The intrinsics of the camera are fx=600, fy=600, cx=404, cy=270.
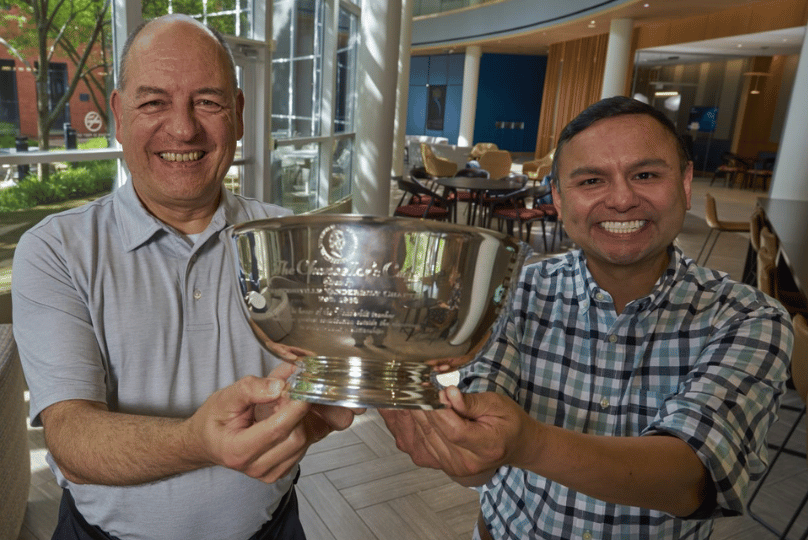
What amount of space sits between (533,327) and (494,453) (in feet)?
1.55

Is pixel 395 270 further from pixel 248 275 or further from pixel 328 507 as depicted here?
pixel 328 507

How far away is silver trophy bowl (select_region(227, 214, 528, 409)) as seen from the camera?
538 millimetres

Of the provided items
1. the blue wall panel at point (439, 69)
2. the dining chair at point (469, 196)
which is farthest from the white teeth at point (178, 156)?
the blue wall panel at point (439, 69)

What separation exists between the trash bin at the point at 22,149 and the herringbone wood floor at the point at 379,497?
1754 millimetres

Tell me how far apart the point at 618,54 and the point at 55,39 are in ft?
34.2

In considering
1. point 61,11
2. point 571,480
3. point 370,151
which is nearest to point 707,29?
point 370,151

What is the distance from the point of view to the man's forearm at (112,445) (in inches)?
30.4

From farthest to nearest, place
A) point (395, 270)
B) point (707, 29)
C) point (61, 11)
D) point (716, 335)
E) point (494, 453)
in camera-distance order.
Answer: point (707, 29)
point (61, 11)
point (716, 335)
point (494, 453)
point (395, 270)

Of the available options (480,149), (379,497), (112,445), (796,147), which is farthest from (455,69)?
(112,445)

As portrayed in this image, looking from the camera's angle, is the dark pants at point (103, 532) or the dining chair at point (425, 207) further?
the dining chair at point (425, 207)

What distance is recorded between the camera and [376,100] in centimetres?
701

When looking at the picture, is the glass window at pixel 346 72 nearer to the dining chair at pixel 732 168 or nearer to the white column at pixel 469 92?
the white column at pixel 469 92

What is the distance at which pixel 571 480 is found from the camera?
78cm

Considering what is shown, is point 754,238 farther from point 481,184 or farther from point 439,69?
point 439,69
